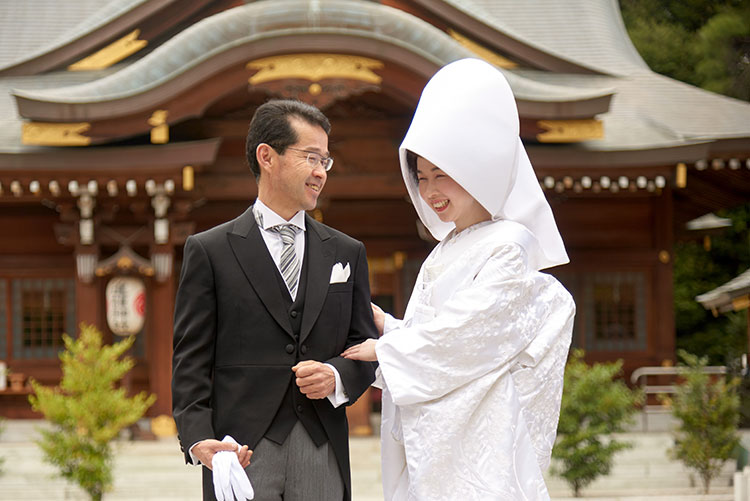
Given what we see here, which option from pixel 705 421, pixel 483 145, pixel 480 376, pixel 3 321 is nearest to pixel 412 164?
pixel 483 145

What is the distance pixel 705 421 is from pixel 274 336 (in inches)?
269

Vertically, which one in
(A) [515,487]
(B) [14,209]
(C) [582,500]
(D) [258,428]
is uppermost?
(B) [14,209]

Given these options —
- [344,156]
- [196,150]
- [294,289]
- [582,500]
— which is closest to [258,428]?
[294,289]

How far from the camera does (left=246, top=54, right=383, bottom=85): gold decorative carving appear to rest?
1073 cm

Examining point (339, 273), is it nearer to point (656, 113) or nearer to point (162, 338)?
point (162, 338)

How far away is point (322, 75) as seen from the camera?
422 inches

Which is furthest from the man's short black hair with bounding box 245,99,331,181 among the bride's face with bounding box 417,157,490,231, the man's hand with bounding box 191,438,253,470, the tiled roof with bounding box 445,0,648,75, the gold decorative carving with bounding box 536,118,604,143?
the tiled roof with bounding box 445,0,648,75

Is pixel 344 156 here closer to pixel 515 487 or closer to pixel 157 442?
pixel 157 442

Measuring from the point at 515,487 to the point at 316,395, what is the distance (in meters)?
0.69

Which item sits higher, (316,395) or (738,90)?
(738,90)

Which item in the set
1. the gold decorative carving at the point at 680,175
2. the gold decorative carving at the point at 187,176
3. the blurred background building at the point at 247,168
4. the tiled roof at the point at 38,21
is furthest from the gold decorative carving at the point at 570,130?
the tiled roof at the point at 38,21

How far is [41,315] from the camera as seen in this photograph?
12.1m

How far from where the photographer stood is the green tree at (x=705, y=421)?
29.2 ft

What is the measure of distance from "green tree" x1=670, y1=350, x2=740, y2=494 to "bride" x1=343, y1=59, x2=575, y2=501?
244 inches
